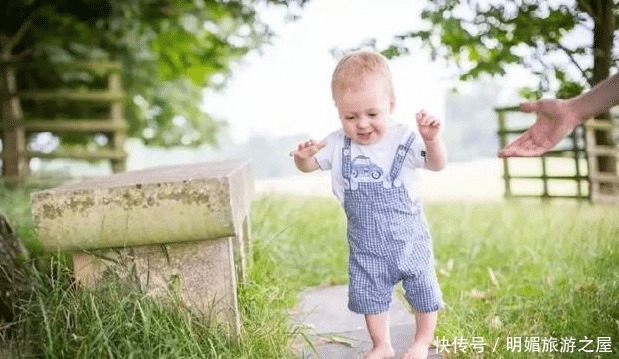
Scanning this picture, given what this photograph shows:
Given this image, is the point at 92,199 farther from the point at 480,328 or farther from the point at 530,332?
the point at 530,332

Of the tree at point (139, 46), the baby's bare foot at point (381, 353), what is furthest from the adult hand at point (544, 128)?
the tree at point (139, 46)

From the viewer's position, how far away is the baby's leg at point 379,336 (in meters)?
2.45

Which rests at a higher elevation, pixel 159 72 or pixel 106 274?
pixel 159 72

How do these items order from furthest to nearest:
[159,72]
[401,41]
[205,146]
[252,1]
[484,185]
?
[484,185] → [205,146] → [159,72] → [252,1] → [401,41]

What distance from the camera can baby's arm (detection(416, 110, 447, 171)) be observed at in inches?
88.4

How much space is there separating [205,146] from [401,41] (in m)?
8.33

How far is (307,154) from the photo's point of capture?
2.46 m

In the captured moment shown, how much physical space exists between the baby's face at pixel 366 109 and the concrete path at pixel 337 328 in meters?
0.77

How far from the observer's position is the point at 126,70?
937 cm

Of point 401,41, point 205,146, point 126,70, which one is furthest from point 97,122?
point 401,41

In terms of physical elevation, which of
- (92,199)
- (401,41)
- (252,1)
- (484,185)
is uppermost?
(252,1)

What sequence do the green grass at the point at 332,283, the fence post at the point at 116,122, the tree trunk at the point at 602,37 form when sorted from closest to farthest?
the green grass at the point at 332,283 < the tree trunk at the point at 602,37 < the fence post at the point at 116,122

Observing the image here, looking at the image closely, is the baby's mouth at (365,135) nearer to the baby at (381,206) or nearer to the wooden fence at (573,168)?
the baby at (381,206)

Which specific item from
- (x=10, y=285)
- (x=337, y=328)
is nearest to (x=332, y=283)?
(x=337, y=328)
